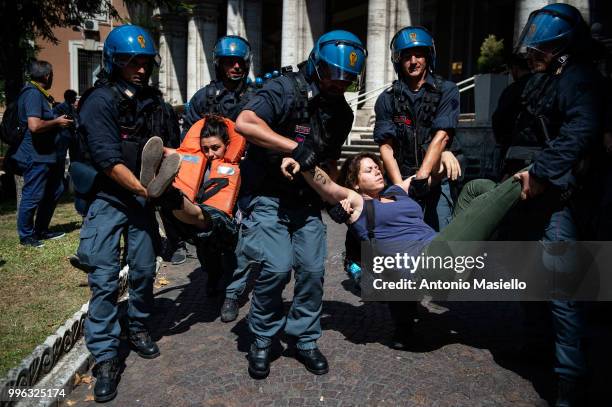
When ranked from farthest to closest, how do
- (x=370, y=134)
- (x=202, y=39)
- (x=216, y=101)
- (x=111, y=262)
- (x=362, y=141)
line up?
(x=202, y=39), (x=370, y=134), (x=362, y=141), (x=216, y=101), (x=111, y=262)

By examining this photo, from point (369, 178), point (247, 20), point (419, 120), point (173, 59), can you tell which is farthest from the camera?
point (173, 59)

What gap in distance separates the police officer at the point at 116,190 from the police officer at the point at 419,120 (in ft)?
5.71

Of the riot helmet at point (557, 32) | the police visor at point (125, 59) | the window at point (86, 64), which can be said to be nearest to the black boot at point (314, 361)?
the police visor at point (125, 59)

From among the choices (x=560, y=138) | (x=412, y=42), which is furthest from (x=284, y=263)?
(x=412, y=42)

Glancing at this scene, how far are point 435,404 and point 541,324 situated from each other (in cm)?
106

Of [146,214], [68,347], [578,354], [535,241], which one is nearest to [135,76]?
[146,214]

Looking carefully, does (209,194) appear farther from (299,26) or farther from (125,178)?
(299,26)

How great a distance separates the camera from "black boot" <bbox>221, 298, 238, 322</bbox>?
4.59 metres

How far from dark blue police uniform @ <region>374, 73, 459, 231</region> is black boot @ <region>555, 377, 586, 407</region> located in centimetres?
166

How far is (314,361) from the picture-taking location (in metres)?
3.59

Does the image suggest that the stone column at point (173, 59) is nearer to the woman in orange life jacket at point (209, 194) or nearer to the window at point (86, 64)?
the window at point (86, 64)

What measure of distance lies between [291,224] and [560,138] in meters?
1.71

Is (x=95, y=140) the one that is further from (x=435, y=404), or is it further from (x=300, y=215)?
A: (x=435, y=404)

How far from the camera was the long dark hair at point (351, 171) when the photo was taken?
391 cm
